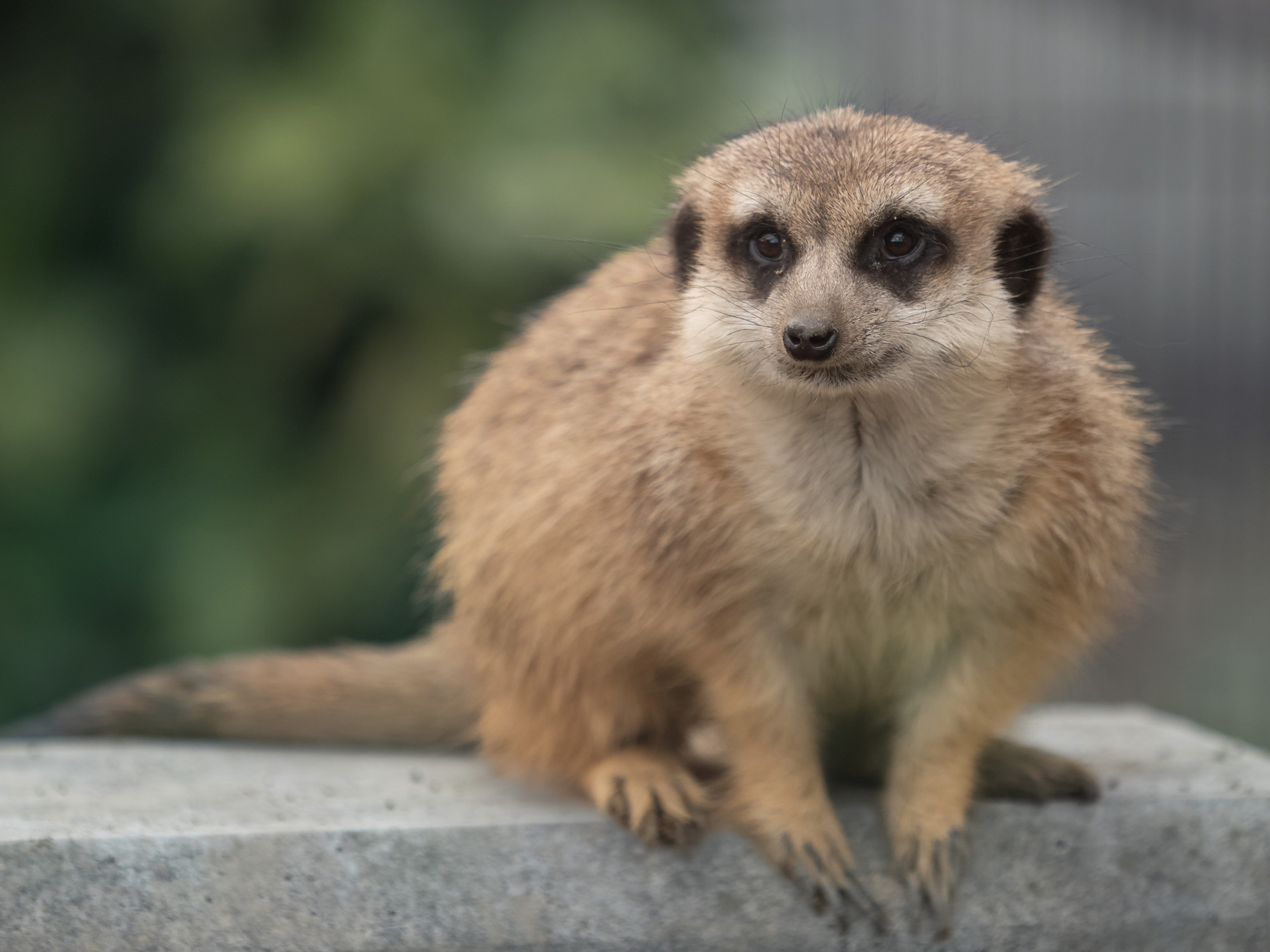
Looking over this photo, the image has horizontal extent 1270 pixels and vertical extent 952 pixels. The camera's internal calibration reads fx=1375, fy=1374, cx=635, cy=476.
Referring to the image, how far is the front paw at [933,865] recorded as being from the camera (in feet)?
7.65

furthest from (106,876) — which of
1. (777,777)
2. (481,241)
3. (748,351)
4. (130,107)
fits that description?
(130,107)

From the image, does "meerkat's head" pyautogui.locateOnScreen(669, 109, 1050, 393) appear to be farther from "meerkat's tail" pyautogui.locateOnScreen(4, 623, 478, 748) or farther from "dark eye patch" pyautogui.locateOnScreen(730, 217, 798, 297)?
"meerkat's tail" pyautogui.locateOnScreen(4, 623, 478, 748)

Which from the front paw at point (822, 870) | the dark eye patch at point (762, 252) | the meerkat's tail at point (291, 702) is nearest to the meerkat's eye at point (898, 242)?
the dark eye patch at point (762, 252)

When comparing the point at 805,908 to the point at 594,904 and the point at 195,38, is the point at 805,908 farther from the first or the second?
the point at 195,38

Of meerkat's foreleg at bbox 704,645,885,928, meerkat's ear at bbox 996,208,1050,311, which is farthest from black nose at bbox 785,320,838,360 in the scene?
meerkat's foreleg at bbox 704,645,885,928

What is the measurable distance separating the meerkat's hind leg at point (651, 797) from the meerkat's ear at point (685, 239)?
882 mm

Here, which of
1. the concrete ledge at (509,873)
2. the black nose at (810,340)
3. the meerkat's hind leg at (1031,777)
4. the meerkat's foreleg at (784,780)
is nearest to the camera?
the black nose at (810,340)

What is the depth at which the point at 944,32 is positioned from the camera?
235 inches

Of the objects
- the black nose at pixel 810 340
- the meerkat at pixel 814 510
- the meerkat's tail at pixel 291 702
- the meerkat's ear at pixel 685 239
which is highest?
the meerkat's ear at pixel 685 239

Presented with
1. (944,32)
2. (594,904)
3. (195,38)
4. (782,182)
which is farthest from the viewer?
(944,32)

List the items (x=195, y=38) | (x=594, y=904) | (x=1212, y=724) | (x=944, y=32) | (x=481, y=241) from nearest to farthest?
(x=594, y=904), (x=481, y=241), (x=195, y=38), (x=1212, y=724), (x=944, y=32)

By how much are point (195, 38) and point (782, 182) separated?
8.98 ft

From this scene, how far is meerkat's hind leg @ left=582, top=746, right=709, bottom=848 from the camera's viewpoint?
2.38 meters

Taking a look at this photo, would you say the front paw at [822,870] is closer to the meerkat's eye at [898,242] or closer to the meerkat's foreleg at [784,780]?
the meerkat's foreleg at [784,780]
